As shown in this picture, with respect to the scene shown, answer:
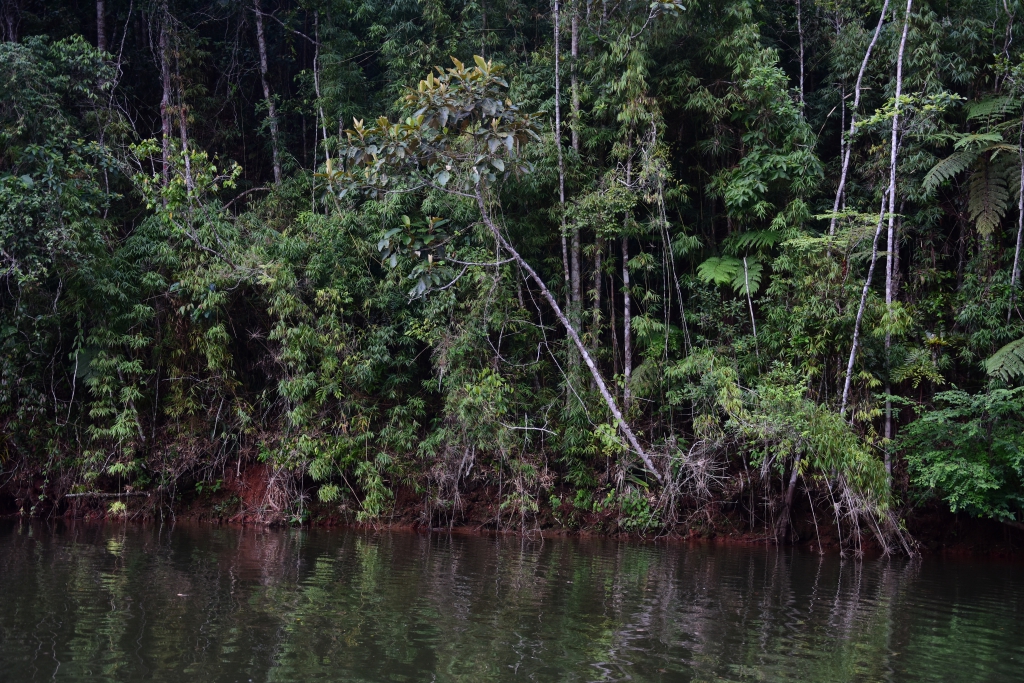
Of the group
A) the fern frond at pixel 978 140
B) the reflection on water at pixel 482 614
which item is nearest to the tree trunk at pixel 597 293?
the reflection on water at pixel 482 614

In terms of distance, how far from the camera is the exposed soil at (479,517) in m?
12.0

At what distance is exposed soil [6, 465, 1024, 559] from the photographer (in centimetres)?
1197

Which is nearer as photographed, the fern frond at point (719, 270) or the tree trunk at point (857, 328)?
the tree trunk at point (857, 328)

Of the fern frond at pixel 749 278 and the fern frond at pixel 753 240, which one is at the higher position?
the fern frond at pixel 753 240

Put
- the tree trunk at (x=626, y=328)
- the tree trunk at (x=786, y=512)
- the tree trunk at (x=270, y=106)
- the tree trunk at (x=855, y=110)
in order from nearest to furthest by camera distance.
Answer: the tree trunk at (x=786, y=512)
the tree trunk at (x=855, y=110)
the tree trunk at (x=626, y=328)
the tree trunk at (x=270, y=106)

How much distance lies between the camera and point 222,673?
16.5 feet

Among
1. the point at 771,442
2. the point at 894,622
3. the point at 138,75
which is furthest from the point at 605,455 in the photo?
the point at 138,75

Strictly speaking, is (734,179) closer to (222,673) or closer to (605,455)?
(605,455)

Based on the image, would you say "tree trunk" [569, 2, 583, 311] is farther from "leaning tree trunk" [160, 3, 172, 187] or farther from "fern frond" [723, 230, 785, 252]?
"leaning tree trunk" [160, 3, 172, 187]

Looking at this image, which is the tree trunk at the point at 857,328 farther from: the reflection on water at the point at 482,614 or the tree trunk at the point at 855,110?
the reflection on water at the point at 482,614

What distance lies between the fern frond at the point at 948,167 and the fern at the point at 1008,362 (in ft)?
8.85

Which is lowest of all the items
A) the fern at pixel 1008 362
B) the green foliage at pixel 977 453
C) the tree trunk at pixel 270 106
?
the green foliage at pixel 977 453

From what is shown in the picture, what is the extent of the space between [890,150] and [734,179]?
2.50m

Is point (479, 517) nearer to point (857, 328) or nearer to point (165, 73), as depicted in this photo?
point (857, 328)
